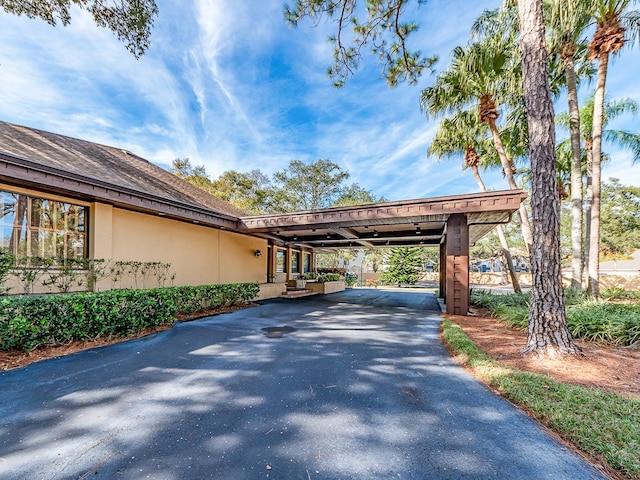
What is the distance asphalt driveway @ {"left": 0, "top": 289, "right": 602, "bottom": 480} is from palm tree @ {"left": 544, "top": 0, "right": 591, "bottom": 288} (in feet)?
25.8

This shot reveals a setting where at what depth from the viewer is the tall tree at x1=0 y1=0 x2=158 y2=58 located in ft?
17.8

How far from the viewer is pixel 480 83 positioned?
30.9 ft

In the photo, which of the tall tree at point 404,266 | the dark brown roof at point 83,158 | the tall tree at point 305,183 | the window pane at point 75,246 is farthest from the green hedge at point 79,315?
the tall tree at point 305,183

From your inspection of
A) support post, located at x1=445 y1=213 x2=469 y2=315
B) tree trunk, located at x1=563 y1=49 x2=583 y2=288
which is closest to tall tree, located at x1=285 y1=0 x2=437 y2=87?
support post, located at x1=445 y1=213 x2=469 y2=315

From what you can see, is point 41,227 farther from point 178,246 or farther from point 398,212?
point 398,212

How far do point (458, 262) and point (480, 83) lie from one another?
6.43 metres

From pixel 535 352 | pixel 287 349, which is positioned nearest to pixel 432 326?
pixel 535 352

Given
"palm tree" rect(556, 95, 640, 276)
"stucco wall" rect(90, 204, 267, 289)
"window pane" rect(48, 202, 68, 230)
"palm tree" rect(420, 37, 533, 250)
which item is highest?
"palm tree" rect(420, 37, 533, 250)

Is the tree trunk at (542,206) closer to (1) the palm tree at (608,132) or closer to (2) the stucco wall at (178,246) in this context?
(1) the palm tree at (608,132)

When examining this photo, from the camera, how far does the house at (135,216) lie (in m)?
6.03

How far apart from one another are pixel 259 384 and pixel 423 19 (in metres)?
8.70

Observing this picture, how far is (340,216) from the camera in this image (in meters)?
9.06

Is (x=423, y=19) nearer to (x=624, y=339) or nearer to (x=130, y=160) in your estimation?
(x=624, y=339)

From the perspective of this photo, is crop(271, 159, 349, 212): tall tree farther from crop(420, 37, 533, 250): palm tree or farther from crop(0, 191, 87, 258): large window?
crop(0, 191, 87, 258): large window
